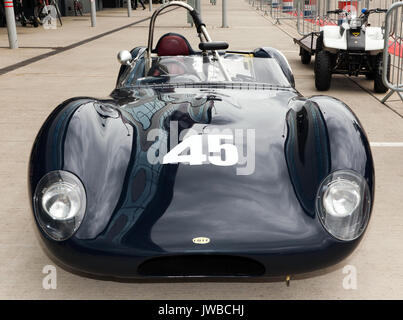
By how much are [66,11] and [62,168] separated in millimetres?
26806

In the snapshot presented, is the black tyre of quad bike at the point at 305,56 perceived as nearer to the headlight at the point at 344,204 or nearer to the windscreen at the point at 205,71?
the windscreen at the point at 205,71

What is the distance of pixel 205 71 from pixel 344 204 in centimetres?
169

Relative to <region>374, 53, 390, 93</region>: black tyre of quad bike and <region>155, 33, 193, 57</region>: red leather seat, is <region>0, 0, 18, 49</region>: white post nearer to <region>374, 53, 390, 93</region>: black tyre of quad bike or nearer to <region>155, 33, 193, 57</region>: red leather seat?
<region>374, 53, 390, 93</region>: black tyre of quad bike

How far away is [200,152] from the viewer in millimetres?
2760

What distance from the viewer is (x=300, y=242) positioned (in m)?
2.35

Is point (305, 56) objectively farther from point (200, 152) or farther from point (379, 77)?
point (200, 152)

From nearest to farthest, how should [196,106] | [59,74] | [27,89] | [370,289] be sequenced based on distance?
[370,289] < [196,106] < [27,89] < [59,74]

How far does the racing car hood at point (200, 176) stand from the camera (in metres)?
2.36

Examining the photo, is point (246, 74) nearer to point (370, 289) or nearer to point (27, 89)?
point (370, 289)

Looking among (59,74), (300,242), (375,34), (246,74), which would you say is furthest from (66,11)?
(300,242)
